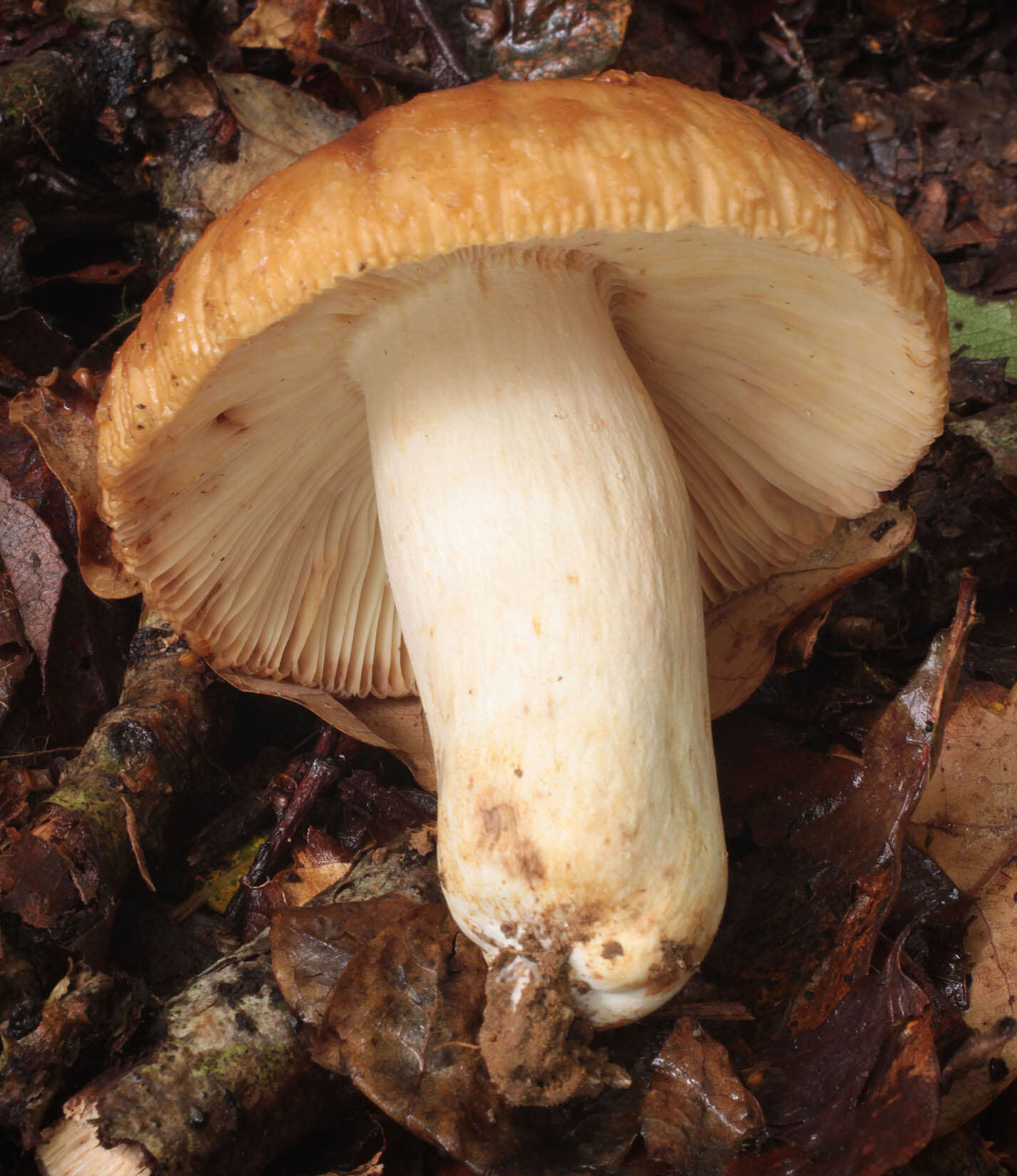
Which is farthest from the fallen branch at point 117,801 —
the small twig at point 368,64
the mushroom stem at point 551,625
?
the small twig at point 368,64

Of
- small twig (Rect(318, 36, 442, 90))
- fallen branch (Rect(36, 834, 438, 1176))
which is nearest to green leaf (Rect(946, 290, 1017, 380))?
small twig (Rect(318, 36, 442, 90))

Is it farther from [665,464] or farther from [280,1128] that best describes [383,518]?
[280,1128]

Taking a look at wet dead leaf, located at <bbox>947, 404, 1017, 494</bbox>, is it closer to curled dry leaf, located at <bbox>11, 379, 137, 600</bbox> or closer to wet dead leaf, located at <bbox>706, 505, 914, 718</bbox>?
wet dead leaf, located at <bbox>706, 505, 914, 718</bbox>

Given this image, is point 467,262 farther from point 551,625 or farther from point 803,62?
point 803,62

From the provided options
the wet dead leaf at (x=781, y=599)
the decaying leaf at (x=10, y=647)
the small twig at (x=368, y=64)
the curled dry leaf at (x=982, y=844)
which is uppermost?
the small twig at (x=368, y=64)

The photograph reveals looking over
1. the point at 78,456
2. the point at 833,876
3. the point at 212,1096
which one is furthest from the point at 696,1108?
the point at 78,456

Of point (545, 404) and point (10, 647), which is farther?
point (10, 647)

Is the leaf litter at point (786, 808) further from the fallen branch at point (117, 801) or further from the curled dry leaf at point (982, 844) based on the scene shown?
the fallen branch at point (117, 801)
